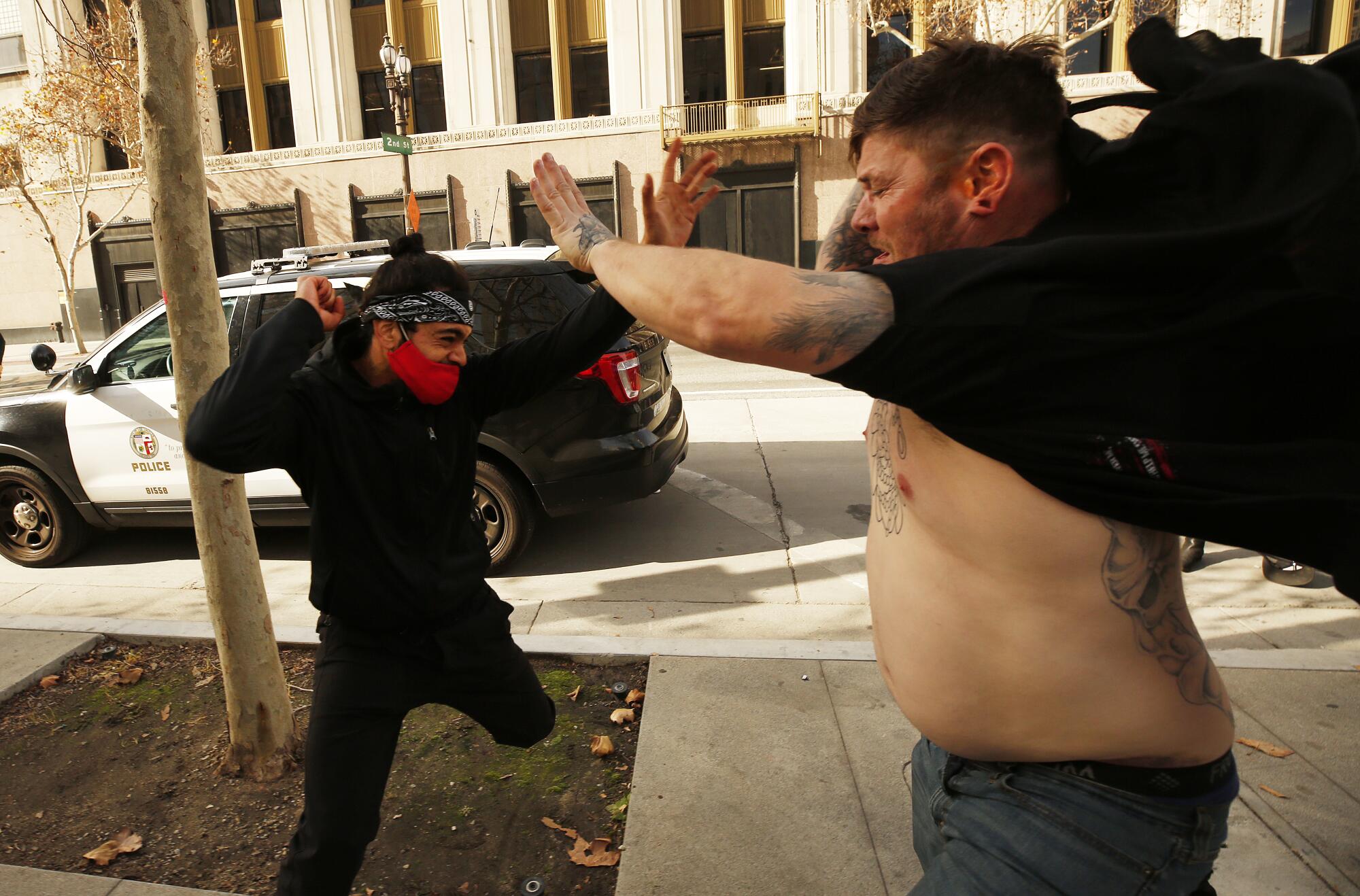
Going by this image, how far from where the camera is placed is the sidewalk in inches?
106

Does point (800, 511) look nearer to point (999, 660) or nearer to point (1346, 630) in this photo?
point (1346, 630)

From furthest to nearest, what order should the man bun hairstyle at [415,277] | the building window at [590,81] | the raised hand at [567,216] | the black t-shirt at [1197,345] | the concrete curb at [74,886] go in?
1. the building window at [590,81]
2. the concrete curb at [74,886]
3. the man bun hairstyle at [415,277]
4. the raised hand at [567,216]
5. the black t-shirt at [1197,345]

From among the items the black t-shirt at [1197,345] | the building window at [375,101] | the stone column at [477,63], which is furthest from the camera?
the building window at [375,101]

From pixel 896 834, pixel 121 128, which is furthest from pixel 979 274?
pixel 121 128

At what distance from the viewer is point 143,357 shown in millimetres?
5867

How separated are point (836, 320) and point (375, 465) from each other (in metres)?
1.58

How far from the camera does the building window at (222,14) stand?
27812mm

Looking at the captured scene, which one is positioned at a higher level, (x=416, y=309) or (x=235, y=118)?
(x=235, y=118)

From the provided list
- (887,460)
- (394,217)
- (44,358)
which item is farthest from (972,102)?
(394,217)

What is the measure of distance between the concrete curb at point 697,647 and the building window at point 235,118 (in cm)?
2814

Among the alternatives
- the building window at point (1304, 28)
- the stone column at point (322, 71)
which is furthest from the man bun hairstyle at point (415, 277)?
the stone column at point (322, 71)

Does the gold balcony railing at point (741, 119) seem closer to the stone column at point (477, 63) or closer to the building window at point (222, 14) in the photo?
Result: the stone column at point (477, 63)

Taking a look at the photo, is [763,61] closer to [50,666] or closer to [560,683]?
→ [560,683]

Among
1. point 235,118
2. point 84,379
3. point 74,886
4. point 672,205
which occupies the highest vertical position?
point 235,118
